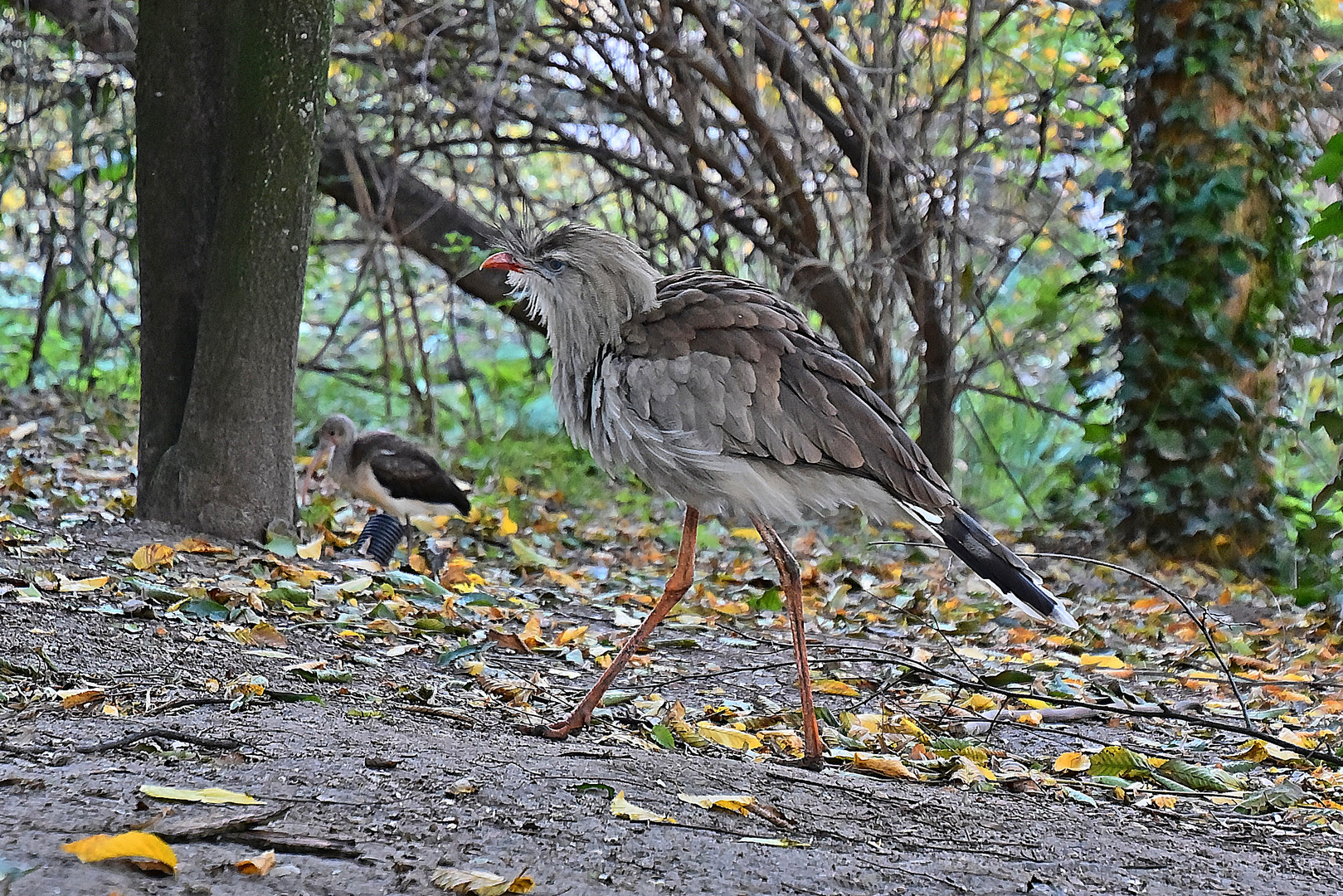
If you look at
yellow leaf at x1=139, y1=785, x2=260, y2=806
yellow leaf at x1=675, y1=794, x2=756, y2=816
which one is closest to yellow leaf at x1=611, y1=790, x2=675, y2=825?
yellow leaf at x1=675, y1=794, x2=756, y2=816

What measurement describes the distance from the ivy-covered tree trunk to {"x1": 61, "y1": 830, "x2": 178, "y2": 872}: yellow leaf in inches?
222

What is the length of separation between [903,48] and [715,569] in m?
3.15

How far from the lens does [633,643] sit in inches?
137

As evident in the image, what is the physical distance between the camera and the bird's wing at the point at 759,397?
139 inches

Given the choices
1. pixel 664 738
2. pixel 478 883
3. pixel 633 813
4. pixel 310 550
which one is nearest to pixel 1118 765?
pixel 664 738

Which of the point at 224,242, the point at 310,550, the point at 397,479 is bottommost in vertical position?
the point at 310,550

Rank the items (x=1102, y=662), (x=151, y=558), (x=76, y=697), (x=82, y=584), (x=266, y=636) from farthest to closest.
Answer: (x=1102, y=662) < (x=151, y=558) < (x=82, y=584) < (x=266, y=636) < (x=76, y=697)

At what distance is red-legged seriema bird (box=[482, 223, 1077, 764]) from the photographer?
3.51m

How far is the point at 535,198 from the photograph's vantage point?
7832 mm

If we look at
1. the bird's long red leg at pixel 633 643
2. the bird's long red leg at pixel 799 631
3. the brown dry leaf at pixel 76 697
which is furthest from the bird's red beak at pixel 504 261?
the brown dry leaf at pixel 76 697

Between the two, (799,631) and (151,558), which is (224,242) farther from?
(799,631)

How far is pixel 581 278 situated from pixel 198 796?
5.87ft

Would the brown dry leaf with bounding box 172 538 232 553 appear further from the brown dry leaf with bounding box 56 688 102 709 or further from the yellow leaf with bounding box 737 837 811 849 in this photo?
the yellow leaf with bounding box 737 837 811 849

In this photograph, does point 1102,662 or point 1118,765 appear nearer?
point 1118,765
